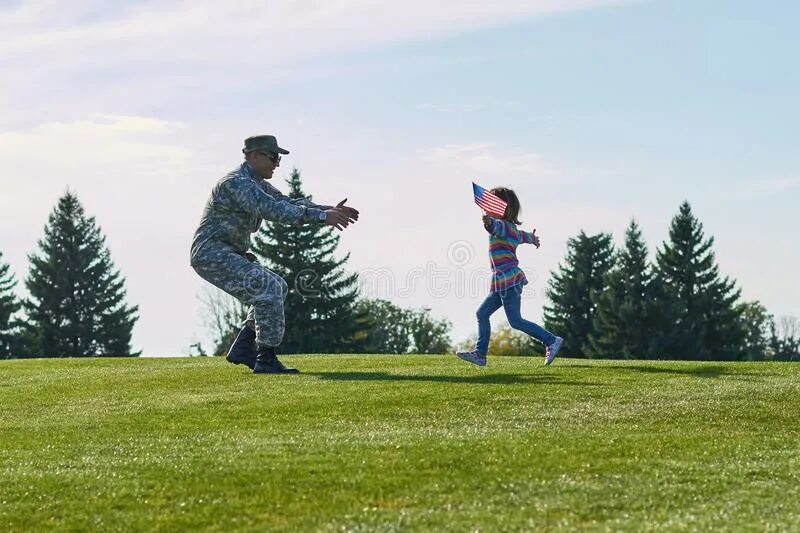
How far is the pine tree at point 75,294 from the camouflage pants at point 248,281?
59.6 meters

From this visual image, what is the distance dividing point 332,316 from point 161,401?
180 feet

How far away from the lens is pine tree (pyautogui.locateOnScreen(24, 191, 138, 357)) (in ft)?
238

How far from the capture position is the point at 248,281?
47.8 feet

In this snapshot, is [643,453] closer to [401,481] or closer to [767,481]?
[767,481]

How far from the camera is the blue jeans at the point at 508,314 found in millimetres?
14961

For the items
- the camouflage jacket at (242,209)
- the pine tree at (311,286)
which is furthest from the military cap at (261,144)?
the pine tree at (311,286)

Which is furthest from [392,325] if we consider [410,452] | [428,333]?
[410,452]

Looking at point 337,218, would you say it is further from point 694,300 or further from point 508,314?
point 694,300

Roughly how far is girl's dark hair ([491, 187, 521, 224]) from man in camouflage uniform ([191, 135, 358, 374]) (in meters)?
2.34

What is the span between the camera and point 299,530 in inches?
264

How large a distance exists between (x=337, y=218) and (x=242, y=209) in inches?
56.5

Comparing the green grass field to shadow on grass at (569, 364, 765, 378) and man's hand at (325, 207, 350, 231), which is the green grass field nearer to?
shadow on grass at (569, 364, 765, 378)

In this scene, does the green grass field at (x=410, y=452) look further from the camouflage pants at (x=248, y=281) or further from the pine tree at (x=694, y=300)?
the pine tree at (x=694, y=300)

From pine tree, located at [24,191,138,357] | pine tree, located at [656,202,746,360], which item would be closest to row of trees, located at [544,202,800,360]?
pine tree, located at [656,202,746,360]
